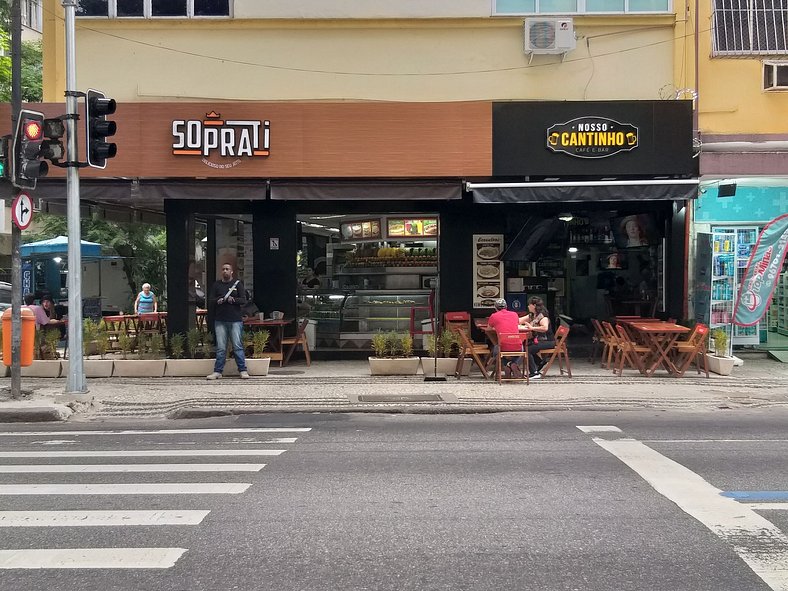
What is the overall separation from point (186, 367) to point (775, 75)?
1222 cm

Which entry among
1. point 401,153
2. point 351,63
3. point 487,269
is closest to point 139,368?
point 401,153

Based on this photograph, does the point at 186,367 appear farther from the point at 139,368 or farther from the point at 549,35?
the point at 549,35

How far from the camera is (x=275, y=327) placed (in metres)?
13.8

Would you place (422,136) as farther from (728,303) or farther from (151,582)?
(151,582)

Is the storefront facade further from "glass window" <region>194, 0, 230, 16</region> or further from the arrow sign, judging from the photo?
"glass window" <region>194, 0, 230, 16</region>

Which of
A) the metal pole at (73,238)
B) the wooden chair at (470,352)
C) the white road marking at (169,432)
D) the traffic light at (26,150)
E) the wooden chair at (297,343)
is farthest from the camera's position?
the wooden chair at (297,343)

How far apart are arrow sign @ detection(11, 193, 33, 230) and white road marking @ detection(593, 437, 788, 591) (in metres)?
8.36

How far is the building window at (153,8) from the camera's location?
13.8m

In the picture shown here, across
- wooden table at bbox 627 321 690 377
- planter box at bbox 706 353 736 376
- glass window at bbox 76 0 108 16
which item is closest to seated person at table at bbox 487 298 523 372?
wooden table at bbox 627 321 690 377

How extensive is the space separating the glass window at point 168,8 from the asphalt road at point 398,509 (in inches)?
343

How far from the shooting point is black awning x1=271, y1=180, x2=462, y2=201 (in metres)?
12.7

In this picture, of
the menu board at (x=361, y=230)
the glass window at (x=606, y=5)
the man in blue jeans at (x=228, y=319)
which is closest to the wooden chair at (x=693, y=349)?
the menu board at (x=361, y=230)

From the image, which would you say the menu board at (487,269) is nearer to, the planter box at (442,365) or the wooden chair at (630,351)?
the planter box at (442,365)

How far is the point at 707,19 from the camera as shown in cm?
1384
